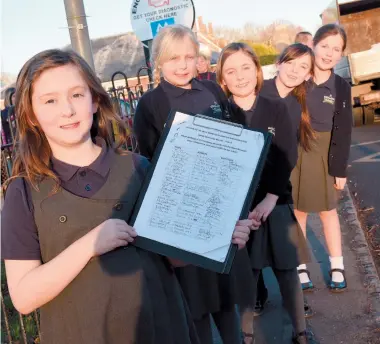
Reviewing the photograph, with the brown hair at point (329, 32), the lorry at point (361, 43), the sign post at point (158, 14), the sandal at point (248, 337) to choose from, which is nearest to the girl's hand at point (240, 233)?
the sandal at point (248, 337)

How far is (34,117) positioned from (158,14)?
4.32 m

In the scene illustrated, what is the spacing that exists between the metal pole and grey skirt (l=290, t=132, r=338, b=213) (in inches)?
77.5

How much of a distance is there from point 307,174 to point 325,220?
17.4 inches

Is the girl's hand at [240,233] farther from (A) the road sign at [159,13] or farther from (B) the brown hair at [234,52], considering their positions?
(A) the road sign at [159,13]

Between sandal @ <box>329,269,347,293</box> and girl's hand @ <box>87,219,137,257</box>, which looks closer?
girl's hand @ <box>87,219,137,257</box>

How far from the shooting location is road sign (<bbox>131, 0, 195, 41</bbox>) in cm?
581

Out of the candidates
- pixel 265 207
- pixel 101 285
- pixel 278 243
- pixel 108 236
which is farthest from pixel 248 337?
pixel 108 236

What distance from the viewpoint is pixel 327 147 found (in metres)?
4.06

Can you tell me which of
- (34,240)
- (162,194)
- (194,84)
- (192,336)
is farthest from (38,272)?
(194,84)

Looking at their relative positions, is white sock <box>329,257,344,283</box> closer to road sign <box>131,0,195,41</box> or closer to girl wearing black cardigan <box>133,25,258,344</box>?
girl wearing black cardigan <box>133,25,258,344</box>

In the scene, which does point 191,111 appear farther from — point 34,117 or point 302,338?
point 302,338

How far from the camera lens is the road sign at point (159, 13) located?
5.81 meters

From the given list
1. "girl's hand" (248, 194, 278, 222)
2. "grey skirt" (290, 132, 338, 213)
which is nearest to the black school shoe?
"girl's hand" (248, 194, 278, 222)

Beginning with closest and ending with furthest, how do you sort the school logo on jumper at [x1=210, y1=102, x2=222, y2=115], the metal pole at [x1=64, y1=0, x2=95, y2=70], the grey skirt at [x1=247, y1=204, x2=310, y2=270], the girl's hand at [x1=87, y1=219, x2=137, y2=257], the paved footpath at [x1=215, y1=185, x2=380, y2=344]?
the girl's hand at [x1=87, y1=219, x2=137, y2=257]
the school logo on jumper at [x1=210, y1=102, x2=222, y2=115]
the grey skirt at [x1=247, y1=204, x2=310, y2=270]
the paved footpath at [x1=215, y1=185, x2=380, y2=344]
the metal pole at [x1=64, y1=0, x2=95, y2=70]
